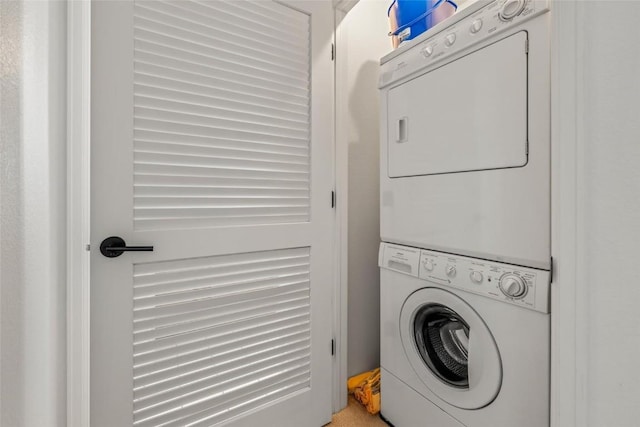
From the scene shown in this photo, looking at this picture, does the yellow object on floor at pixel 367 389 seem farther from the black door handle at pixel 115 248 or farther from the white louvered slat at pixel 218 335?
A: the black door handle at pixel 115 248

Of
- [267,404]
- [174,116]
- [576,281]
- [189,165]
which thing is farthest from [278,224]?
[576,281]

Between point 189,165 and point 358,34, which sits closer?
point 189,165

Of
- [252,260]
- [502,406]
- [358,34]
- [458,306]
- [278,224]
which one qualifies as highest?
[358,34]

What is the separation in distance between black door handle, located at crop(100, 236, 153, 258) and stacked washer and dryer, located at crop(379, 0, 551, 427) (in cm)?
104

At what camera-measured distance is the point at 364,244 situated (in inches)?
70.1

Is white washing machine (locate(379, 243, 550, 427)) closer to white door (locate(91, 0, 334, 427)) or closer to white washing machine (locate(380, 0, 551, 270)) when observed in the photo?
white washing machine (locate(380, 0, 551, 270))

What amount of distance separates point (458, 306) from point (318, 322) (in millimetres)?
677

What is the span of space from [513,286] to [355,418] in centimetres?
110

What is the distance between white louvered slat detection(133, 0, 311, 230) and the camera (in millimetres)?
1089

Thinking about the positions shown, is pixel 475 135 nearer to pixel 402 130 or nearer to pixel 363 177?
pixel 402 130

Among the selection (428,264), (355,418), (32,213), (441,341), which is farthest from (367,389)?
(32,213)

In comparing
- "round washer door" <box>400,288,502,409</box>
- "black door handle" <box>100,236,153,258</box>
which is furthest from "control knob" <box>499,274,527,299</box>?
"black door handle" <box>100,236,153,258</box>

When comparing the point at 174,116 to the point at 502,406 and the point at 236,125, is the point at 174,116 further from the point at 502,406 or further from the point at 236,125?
the point at 502,406

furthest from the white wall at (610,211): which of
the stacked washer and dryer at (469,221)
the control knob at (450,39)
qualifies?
the control knob at (450,39)
